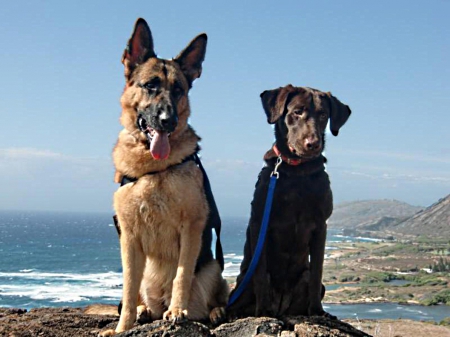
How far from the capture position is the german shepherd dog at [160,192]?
567 cm

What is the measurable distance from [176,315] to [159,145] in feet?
5.72

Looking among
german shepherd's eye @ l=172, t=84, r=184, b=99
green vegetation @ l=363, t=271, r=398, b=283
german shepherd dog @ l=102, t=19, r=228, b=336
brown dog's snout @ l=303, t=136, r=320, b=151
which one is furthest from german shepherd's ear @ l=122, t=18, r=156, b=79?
green vegetation @ l=363, t=271, r=398, b=283

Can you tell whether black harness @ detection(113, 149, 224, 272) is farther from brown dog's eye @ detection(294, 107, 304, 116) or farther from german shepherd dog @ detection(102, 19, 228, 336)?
brown dog's eye @ detection(294, 107, 304, 116)

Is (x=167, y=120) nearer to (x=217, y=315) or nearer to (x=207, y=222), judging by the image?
(x=207, y=222)

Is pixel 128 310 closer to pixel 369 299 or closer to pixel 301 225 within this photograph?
pixel 301 225

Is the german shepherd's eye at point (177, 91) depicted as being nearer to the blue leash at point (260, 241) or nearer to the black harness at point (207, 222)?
the black harness at point (207, 222)

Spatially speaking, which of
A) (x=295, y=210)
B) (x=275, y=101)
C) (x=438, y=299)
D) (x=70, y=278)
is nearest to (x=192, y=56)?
(x=275, y=101)

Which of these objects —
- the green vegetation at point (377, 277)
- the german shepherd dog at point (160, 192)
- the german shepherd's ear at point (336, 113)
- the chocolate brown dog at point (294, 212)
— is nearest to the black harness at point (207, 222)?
the german shepherd dog at point (160, 192)

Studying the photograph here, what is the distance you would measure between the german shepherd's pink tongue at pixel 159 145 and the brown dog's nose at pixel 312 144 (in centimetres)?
160

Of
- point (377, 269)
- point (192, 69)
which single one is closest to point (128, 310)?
point (192, 69)

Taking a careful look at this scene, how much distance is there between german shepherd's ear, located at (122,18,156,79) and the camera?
5930 mm

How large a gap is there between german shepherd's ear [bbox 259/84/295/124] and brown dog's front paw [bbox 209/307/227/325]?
233 cm

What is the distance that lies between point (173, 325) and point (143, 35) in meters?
3.08

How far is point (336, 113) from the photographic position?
6.64 meters
